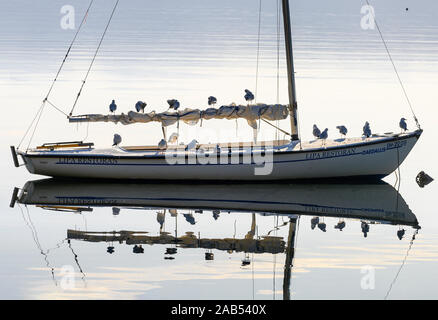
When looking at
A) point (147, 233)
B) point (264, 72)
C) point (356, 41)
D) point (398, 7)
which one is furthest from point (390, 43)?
point (147, 233)

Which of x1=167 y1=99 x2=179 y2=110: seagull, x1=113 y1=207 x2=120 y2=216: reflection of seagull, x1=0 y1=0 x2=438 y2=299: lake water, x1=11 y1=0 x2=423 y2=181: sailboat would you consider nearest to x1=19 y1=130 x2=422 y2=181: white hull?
x1=11 y1=0 x2=423 y2=181: sailboat

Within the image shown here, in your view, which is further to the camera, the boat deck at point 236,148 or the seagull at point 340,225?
the boat deck at point 236,148

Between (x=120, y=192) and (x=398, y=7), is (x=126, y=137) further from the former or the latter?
(x=398, y=7)

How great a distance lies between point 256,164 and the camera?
51250mm

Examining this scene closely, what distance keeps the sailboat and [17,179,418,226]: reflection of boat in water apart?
1.57 ft

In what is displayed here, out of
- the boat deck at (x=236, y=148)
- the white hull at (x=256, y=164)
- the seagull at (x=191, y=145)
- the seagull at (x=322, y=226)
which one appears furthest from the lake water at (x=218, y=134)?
the seagull at (x=191, y=145)

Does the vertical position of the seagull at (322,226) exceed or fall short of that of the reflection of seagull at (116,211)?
it falls short

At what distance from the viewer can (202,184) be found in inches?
2045

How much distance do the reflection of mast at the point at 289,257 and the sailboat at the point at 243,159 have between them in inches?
293

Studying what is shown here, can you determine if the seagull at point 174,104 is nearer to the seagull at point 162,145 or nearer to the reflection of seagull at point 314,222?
the seagull at point 162,145

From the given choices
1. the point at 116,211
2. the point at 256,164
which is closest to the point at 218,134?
the point at 256,164

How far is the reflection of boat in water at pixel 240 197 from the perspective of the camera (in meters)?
45.9

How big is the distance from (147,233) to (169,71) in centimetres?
4856

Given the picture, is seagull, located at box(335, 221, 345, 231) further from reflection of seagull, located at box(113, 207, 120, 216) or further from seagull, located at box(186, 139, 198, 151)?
seagull, located at box(186, 139, 198, 151)
